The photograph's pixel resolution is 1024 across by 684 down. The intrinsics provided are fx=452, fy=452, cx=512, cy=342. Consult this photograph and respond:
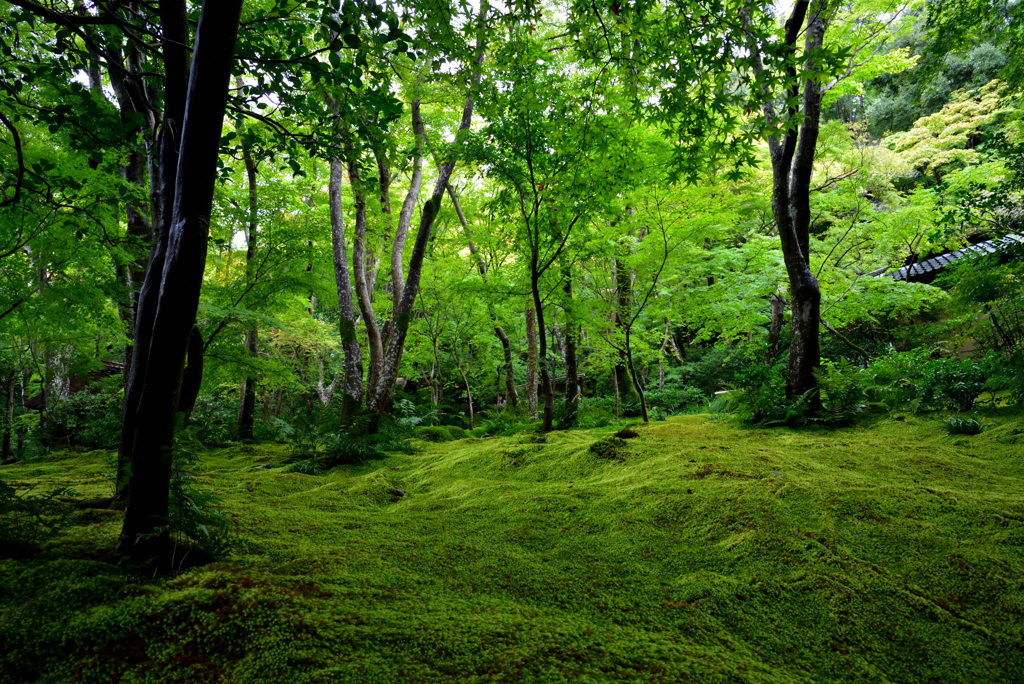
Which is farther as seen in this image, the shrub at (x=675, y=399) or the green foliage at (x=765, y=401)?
the shrub at (x=675, y=399)

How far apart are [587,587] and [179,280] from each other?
2.22 m

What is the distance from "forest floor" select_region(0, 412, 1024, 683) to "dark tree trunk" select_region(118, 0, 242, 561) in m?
0.27

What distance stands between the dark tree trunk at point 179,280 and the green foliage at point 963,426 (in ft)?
20.5

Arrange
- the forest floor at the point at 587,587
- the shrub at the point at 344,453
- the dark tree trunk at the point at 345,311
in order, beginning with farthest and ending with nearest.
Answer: the dark tree trunk at the point at 345,311, the shrub at the point at 344,453, the forest floor at the point at 587,587

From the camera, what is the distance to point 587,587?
2.11 meters

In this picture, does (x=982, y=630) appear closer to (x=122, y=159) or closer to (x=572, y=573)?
(x=572, y=573)

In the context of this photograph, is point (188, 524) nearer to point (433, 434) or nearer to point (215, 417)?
point (433, 434)

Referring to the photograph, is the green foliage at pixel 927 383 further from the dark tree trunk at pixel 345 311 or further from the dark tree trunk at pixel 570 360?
the dark tree trunk at pixel 345 311

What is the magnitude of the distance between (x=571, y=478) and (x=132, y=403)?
3208 millimetres

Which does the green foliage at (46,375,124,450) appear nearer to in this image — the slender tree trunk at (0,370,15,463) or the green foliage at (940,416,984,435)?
the slender tree trunk at (0,370,15,463)

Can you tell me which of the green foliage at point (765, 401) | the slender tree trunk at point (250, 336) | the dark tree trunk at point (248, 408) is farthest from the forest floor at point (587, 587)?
the dark tree trunk at point (248, 408)

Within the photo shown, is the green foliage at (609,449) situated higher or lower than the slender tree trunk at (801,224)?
lower

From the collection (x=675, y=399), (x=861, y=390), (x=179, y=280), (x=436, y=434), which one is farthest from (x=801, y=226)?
(x=675, y=399)

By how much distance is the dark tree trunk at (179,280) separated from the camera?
70.0 inches
